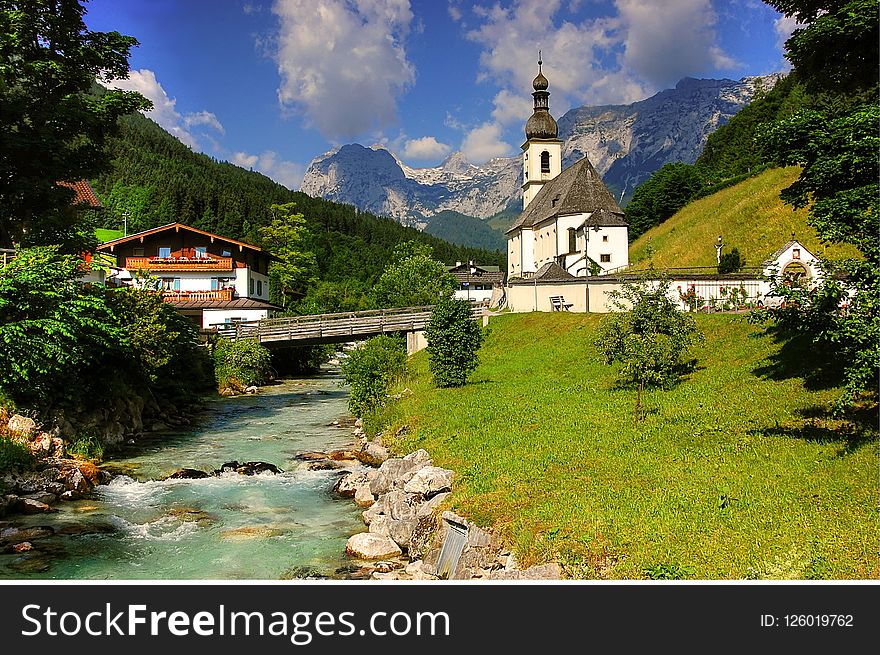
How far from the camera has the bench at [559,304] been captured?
41534 millimetres

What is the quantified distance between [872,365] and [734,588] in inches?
194

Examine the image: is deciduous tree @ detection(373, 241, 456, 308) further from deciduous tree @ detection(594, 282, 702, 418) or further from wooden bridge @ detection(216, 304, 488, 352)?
deciduous tree @ detection(594, 282, 702, 418)

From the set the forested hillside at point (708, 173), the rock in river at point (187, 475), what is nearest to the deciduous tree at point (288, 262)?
the forested hillside at point (708, 173)

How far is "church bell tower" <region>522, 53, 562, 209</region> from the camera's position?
84188 millimetres

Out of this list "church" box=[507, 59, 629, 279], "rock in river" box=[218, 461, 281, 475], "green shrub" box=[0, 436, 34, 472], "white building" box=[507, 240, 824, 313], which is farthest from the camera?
"church" box=[507, 59, 629, 279]

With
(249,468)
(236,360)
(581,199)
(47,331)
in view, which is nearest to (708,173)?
(581,199)

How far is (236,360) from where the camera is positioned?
4147cm

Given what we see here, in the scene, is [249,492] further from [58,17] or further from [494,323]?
[494,323]

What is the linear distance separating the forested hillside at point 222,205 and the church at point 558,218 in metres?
34.1

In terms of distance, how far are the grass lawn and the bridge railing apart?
17195 mm

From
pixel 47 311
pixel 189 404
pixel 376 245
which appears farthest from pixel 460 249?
pixel 47 311

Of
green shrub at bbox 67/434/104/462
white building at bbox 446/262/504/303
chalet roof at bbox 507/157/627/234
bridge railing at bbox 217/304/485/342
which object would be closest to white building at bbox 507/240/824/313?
bridge railing at bbox 217/304/485/342

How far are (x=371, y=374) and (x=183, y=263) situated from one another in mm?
35297

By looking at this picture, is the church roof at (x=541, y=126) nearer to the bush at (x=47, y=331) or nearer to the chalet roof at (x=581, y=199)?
the chalet roof at (x=581, y=199)
